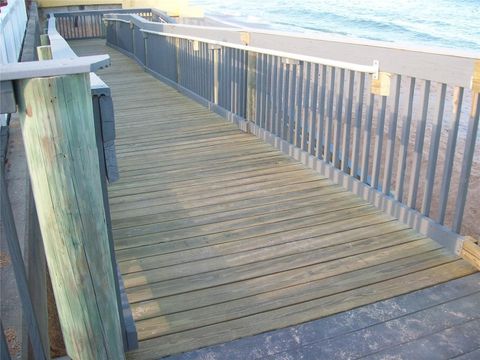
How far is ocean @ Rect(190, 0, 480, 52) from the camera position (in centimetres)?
2905

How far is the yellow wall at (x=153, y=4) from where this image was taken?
2159cm

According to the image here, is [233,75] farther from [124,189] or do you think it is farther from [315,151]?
[124,189]

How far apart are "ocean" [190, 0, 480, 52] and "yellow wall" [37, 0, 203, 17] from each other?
894cm

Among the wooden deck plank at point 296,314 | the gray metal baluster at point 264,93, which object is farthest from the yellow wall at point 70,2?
the wooden deck plank at point 296,314

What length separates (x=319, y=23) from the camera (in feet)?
128

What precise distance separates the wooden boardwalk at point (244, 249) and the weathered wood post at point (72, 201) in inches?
26.2

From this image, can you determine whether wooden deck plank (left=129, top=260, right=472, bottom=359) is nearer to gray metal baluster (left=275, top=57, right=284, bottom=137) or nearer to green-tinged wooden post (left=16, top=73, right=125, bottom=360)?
green-tinged wooden post (left=16, top=73, right=125, bottom=360)

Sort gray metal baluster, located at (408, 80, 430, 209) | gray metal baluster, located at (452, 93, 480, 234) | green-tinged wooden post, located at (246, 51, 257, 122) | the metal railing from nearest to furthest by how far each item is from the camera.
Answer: gray metal baluster, located at (452, 93, 480, 234), gray metal baluster, located at (408, 80, 430, 209), green-tinged wooden post, located at (246, 51, 257, 122), the metal railing

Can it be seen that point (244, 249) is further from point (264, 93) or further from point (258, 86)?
point (258, 86)

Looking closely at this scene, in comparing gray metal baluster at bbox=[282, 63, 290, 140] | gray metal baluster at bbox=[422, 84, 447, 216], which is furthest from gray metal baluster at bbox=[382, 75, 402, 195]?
gray metal baluster at bbox=[282, 63, 290, 140]

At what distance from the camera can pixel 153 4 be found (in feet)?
75.5

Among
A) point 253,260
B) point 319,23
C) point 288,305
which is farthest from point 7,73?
point 319,23

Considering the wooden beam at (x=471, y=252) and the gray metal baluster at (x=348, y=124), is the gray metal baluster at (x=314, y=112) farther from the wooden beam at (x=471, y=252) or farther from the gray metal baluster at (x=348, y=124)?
the wooden beam at (x=471, y=252)

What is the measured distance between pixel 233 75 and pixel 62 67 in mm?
4515
